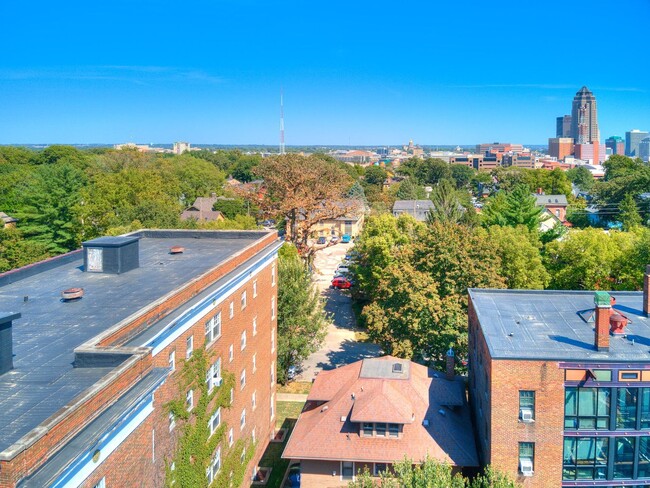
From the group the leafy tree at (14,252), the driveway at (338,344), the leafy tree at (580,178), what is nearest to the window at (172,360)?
the driveway at (338,344)

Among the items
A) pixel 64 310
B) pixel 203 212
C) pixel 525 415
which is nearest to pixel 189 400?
pixel 64 310

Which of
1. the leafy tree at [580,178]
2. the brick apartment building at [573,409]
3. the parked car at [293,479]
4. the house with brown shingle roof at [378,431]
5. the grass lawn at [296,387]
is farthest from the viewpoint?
the leafy tree at [580,178]

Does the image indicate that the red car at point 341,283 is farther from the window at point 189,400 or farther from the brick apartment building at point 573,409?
the window at point 189,400

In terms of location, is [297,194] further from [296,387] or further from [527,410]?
[527,410]

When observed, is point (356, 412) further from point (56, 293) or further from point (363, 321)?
point (363, 321)

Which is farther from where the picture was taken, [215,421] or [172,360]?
[215,421]

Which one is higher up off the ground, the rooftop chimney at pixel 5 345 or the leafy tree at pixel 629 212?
the leafy tree at pixel 629 212
